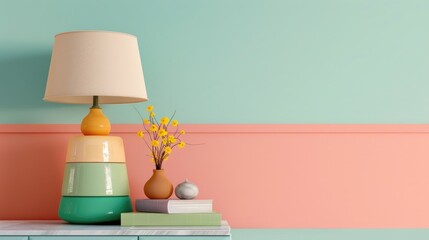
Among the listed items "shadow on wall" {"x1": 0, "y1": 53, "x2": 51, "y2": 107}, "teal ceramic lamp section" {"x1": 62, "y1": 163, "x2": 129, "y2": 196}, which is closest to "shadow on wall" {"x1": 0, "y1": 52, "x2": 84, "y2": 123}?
"shadow on wall" {"x1": 0, "y1": 53, "x2": 51, "y2": 107}

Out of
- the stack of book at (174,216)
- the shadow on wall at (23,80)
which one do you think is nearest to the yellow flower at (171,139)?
the stack of book at (174,216)

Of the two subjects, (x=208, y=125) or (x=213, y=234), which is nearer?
(x=213, y=234)

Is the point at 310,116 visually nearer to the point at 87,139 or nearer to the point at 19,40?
the point at 87,139

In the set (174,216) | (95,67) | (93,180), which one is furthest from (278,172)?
(95,67)

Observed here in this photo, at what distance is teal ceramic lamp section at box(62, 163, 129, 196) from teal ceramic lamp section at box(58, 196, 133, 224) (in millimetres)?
23

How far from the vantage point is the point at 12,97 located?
2.97 metres

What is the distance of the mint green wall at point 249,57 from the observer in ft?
9.74

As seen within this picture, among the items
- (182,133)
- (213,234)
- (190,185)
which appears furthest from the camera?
(182,133)

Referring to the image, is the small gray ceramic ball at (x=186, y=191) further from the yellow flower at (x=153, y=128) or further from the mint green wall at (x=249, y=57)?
the mint green wall at (x=249, y=57)

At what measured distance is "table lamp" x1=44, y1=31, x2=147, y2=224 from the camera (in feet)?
8.45

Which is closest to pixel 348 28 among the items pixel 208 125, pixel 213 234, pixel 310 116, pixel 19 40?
pixel 310 116

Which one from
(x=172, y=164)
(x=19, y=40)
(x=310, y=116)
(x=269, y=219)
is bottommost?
(x=269, y=219)

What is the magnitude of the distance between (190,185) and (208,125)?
0.41 metres

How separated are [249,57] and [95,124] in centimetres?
74
